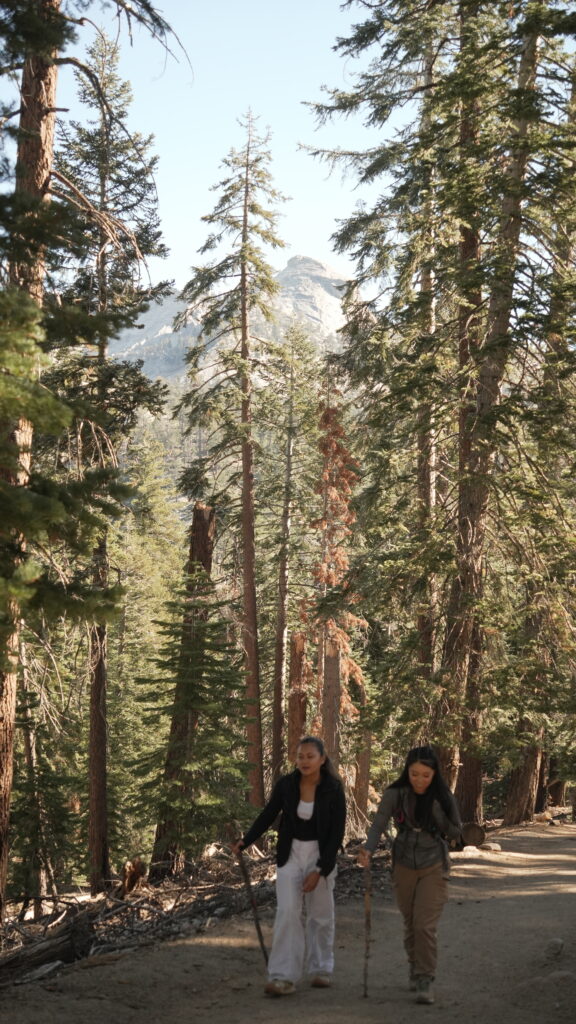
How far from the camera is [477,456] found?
12562 mm

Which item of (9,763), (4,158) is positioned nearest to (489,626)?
(9,763)

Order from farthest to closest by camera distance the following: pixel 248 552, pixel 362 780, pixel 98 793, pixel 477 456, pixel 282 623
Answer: pixel 362 780
pixel 282 623
pixel 248 552
pixel 98 793
pixel 477 456

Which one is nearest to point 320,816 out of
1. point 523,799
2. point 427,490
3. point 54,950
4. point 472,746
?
point 54,950

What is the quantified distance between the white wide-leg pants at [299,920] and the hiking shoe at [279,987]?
0.08ft

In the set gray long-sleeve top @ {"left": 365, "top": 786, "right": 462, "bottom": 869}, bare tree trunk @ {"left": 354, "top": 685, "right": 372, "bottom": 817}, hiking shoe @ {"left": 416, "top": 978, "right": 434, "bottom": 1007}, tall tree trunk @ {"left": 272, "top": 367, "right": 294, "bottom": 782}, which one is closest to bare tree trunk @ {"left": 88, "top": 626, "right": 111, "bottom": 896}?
tall tree trunk @ {"left": 272, "top": 367, "right": 294, "bottom": 782}

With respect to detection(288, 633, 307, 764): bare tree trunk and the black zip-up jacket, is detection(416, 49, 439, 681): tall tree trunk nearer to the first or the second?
the black zip-up jacket

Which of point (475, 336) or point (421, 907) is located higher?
point (475, 336)

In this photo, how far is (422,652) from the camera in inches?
535

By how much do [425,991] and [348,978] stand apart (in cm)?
89

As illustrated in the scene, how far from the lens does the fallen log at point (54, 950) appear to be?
23.1 ft

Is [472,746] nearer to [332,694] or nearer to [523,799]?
[523,799]

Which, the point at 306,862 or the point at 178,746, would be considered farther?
the point at 178,746

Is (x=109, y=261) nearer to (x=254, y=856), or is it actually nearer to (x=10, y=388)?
(x=254, y=856)

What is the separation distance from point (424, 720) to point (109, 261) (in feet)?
34.5
